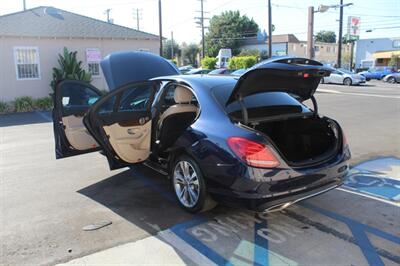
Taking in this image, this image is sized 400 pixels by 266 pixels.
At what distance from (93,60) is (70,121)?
12661 millimetres

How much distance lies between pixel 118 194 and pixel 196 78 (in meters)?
1.87

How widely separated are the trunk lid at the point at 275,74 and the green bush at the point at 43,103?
13454mm

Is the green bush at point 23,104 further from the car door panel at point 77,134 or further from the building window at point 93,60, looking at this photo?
the car door panel at point 77,134

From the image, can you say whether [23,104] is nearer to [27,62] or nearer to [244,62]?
[27,62]

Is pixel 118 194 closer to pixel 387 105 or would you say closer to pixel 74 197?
pixel 74 197

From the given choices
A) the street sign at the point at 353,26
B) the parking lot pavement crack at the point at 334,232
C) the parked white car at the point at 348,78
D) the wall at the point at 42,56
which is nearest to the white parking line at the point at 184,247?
the parking lot pavement crack at the point at 334,232

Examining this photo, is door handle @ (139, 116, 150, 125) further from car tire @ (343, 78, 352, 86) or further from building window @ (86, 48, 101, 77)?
car tire @ (343, 78, 352, 86)

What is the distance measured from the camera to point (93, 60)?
683 inches

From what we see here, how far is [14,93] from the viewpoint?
15.7 m

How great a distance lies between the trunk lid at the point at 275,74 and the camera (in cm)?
374

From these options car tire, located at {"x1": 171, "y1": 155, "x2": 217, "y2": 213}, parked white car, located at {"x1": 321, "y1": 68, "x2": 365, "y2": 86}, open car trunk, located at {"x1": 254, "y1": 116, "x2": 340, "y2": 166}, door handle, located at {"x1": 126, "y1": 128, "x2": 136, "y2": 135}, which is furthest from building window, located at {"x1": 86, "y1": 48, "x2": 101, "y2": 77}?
parked white car, located at {"x1": 321, "y1": 68, "x2": 365, "y2": 86}

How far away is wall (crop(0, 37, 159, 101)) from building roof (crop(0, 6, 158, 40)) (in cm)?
26

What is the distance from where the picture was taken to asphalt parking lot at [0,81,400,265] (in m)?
3.40

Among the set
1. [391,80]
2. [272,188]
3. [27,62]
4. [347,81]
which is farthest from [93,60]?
[391,80]
